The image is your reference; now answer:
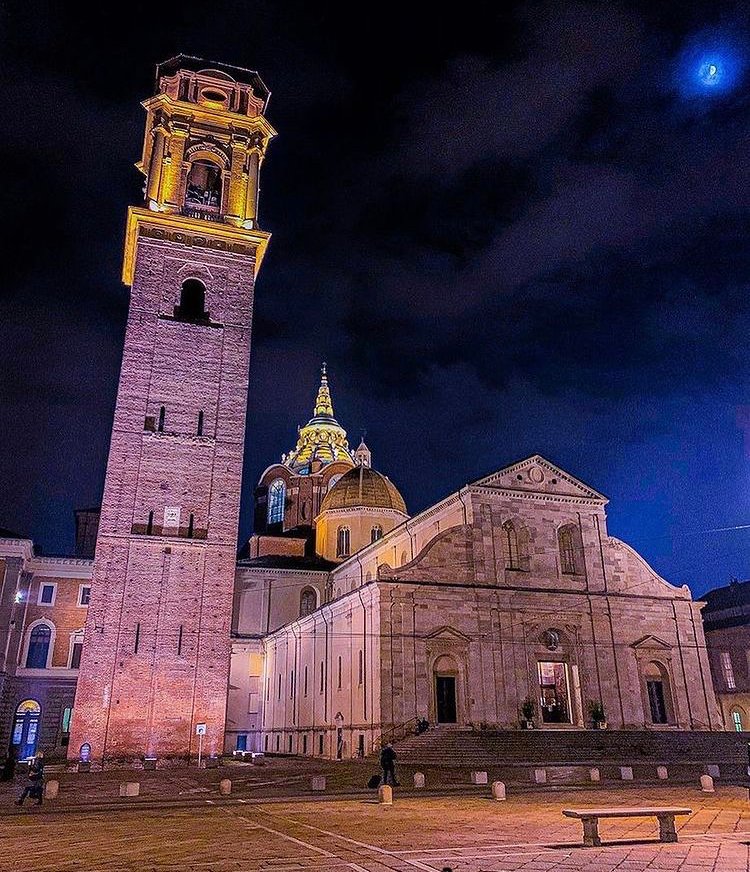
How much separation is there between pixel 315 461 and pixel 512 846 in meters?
54.8

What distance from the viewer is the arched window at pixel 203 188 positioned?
1489 inches

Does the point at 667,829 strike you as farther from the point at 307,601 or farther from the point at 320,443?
the point at 320,443

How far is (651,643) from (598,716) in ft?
16.3

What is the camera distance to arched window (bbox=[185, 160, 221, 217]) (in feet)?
124

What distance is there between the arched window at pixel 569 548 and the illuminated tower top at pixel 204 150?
2123 cm

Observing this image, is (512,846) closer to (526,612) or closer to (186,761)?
(186,761)

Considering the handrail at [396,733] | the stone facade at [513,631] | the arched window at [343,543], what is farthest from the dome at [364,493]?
the handrail at [396,733]

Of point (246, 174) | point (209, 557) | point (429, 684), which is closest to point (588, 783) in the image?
point (429, 684)

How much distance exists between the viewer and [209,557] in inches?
1202

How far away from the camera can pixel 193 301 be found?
36.1 metres

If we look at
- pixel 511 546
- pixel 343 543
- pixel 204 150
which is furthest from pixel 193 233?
pixel 343 543

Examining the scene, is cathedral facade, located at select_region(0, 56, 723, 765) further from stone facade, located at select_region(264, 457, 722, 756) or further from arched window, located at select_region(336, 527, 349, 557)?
arched window, located at select_region(336, 527, 349, 557)

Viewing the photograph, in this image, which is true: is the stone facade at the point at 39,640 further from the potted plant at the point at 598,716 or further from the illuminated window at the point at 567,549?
the illuminated window at the point at 567,549

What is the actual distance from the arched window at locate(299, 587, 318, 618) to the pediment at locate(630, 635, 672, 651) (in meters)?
22.0
